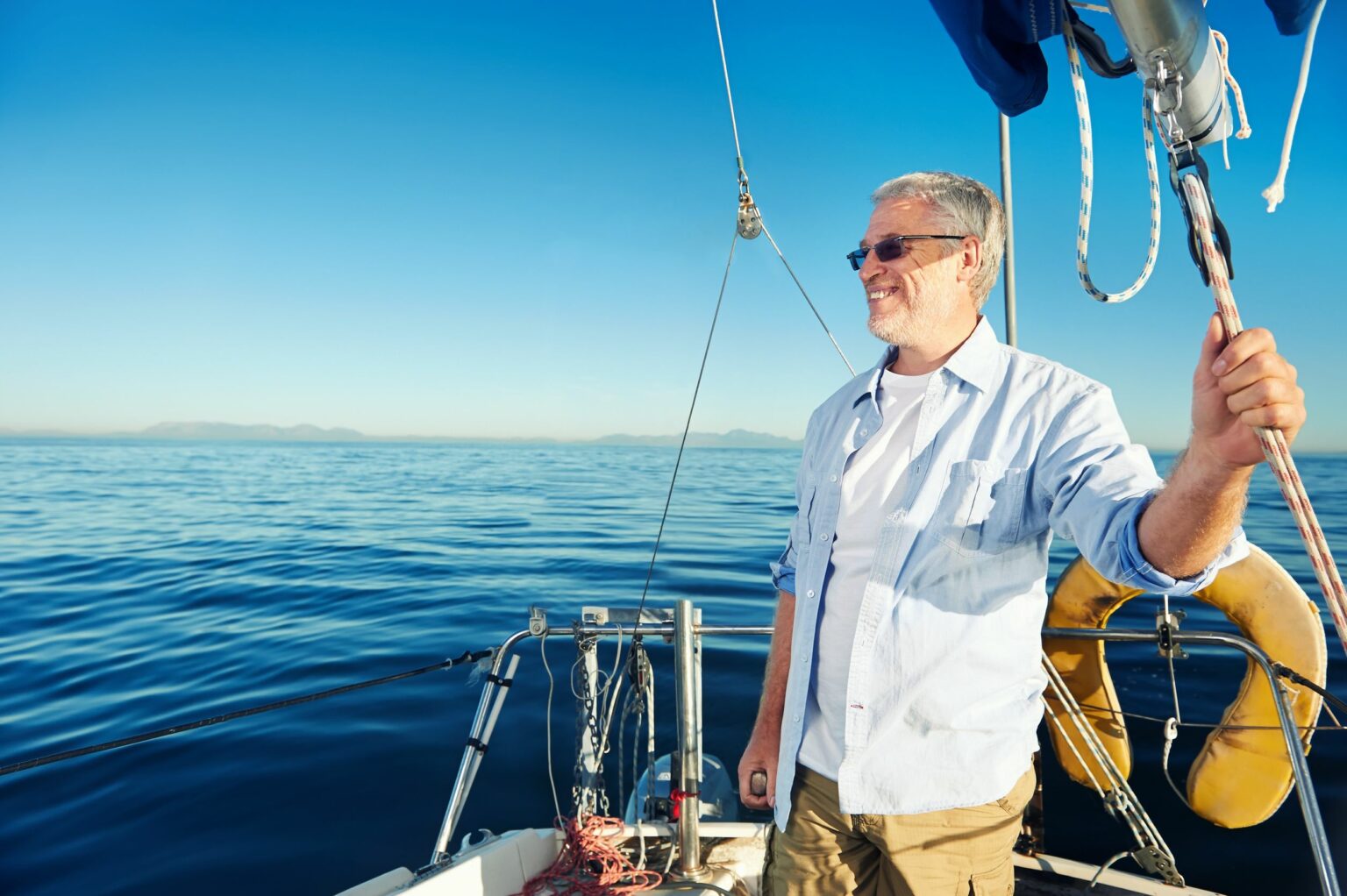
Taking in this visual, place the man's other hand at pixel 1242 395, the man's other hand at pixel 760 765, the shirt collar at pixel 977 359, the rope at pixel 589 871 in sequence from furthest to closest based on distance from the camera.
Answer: the rope at pixel 589 871 < the man's other hand at pixel 760 765 < the shirt collar at pixel 977 359 < the man's other hand at pixel 1242 395

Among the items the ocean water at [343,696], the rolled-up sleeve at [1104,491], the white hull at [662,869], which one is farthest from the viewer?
the ocean water at [343,696]

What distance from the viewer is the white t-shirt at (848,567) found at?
1.55 meters

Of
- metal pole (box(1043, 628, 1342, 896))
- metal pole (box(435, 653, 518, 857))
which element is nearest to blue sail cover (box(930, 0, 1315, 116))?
metal pole (box(1043, 628, 1342, 896))

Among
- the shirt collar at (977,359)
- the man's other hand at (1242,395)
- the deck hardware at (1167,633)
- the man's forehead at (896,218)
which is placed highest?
the man's forehead at (896,218)

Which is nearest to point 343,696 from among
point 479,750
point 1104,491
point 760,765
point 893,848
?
point 479,750

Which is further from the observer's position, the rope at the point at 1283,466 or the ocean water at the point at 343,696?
the ocean water at the point at 343,696

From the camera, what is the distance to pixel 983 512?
141cm

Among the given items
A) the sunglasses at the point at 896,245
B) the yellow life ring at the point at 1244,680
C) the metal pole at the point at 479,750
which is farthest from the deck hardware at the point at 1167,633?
the metal pole at the point at 479,750

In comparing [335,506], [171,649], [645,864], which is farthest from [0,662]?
[335,506]

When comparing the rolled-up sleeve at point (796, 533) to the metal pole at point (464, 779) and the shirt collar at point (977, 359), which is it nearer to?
the shirt collar at point (977, 359)

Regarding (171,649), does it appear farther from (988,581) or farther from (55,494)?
(55,494)

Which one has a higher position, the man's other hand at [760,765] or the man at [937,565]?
the man at [937,565]

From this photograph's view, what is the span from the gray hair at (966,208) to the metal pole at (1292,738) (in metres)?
1.21

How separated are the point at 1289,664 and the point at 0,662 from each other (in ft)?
28.1
